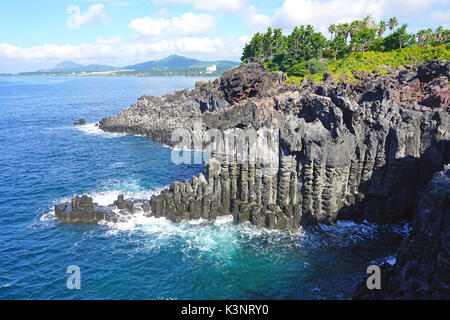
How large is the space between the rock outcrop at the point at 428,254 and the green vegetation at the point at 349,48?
60.0m

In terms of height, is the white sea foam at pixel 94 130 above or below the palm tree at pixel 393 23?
below

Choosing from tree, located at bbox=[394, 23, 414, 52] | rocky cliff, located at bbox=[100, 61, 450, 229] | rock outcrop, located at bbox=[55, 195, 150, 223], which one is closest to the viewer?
rocky cliff, located at bbox=[100, 61, 450, 229]

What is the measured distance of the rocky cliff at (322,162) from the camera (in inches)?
1462

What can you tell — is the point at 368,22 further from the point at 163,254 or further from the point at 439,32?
the point at 163,254

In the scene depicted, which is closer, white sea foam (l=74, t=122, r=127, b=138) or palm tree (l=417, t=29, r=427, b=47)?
palm tree (l=417, t=29, r=427, b=47)

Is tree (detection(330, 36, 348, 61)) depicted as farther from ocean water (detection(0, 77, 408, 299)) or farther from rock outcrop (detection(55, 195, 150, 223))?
rock outcrop (detection(55, 195, 150, 223))

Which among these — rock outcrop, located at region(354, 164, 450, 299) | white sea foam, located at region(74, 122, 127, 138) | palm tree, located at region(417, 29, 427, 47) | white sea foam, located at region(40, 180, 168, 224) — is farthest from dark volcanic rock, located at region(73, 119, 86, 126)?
palm tree, located at region(417, 29, 427, 47)

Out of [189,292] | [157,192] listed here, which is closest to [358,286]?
[189,292]

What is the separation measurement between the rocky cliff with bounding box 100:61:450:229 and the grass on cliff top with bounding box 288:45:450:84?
34952 millimetres

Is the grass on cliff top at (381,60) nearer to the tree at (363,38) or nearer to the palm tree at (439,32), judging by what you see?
the tree at (363,38)

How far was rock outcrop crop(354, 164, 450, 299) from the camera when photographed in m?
19.6

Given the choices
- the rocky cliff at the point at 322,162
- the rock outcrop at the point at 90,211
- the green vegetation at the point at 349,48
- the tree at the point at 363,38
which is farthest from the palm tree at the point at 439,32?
the rock outcrop at the point at 90,211
